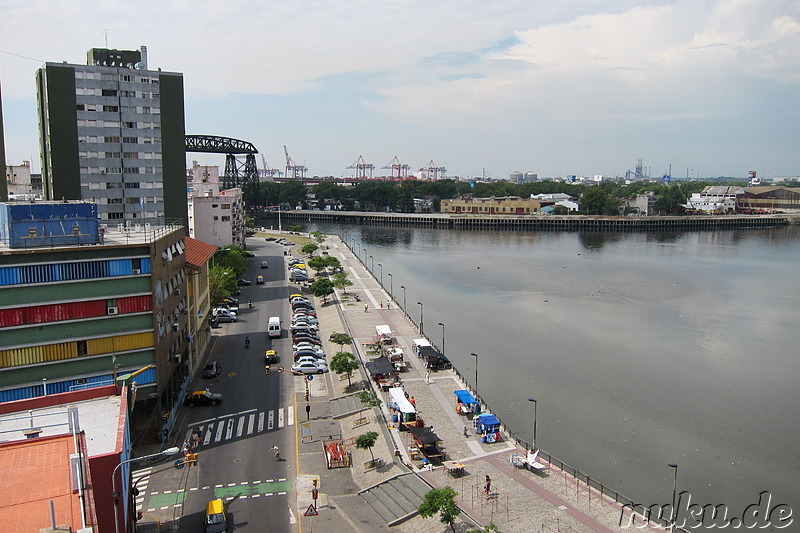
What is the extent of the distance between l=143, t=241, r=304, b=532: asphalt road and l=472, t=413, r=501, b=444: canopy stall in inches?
253

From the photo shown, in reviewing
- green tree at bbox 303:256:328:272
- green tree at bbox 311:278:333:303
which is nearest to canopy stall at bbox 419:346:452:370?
green tree at bbox 311:278:333:303

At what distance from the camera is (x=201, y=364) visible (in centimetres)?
2988

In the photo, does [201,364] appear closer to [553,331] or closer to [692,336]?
[553,331]

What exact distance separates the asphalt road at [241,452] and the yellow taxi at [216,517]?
39cm

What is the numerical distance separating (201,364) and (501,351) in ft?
52.9

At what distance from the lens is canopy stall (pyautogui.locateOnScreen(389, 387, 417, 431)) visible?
22498mm

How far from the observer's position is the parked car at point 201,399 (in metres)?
24.4

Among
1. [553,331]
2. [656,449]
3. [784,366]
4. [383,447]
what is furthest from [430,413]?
[784,366]

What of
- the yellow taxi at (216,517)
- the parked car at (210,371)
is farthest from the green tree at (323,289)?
the yellow taxi at (216,517)

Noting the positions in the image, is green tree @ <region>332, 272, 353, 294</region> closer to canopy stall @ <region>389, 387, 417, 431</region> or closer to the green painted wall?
canopy stall @ <region>389, 387, 417, 431</region>

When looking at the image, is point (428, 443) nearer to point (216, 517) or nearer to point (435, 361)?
point (216, 517)

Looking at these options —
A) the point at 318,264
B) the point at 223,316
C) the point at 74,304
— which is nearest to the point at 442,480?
the point at 74,304

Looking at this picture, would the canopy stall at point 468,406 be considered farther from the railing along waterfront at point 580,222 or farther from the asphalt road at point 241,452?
the railing along waterfront at point 580,222

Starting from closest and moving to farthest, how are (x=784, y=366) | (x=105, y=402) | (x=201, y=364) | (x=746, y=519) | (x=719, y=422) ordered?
(x=105, y=402) → (x=746, y=519) → (x=719, y=422) → (x=201, y=364) → (x=784, y=366)
